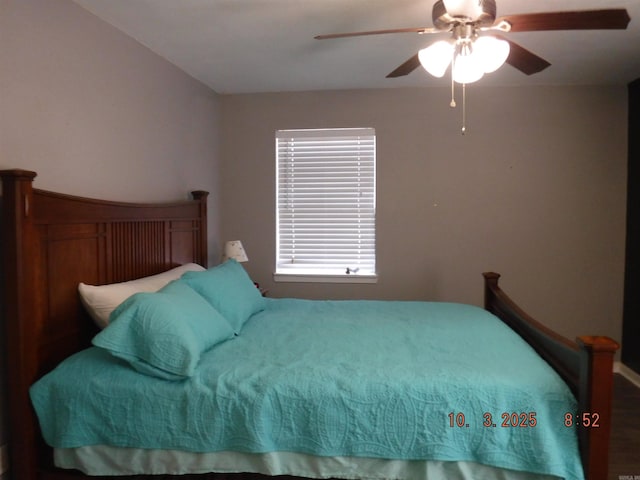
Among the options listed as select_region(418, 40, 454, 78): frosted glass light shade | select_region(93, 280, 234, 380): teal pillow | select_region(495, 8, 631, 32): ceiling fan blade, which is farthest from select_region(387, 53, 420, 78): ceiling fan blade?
select_region(93, 280, 234, 380): teal pillow

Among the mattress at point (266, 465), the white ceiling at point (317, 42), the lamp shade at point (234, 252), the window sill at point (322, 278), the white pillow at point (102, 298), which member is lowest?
the mattress at point (266, 465)

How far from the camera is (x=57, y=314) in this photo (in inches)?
72.9

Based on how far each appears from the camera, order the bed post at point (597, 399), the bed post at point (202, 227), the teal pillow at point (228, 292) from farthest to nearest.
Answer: the bed post at point (202, 227), the teal pillow at point (228, 292), the bed post at point (597, 399)

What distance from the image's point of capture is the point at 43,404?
1.69m

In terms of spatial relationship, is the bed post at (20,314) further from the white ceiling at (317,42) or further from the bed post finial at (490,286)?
the bed post finial at (490,286)

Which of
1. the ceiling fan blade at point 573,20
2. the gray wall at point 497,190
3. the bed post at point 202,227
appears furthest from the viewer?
the gray wall at point 497,190

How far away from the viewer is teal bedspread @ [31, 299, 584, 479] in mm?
1566

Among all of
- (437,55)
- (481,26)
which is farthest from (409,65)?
(481,26)

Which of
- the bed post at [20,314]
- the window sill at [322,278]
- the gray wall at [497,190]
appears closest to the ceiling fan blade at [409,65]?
the gray wall at [497,190]

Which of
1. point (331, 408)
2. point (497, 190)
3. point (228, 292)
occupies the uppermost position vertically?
point (497, 190)

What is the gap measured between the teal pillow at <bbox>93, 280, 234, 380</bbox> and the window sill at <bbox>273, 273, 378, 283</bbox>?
6.66ft

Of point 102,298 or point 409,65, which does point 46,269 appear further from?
point 409,65

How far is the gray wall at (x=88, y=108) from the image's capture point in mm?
1750

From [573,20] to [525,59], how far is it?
34 centimetres
